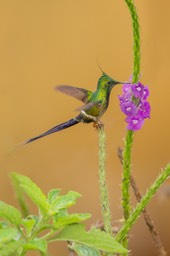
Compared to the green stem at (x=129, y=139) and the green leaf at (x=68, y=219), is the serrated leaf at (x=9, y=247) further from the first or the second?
the green stem at (x=129, y=139)

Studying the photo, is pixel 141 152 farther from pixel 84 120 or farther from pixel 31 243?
pixel 31 243

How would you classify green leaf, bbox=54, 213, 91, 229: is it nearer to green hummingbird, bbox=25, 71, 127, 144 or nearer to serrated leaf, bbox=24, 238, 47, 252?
serrated leaf, bbox=24, 238, 47, 252

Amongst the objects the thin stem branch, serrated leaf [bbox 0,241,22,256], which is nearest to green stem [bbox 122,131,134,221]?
the thin stem branch

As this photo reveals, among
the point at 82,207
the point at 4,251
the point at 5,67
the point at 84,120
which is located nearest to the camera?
the point at 4,251

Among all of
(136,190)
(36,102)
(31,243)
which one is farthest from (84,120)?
(36,102)

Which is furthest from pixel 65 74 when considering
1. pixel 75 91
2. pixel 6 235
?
pixel 6 235

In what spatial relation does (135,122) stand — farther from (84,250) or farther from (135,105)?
(84,250)
